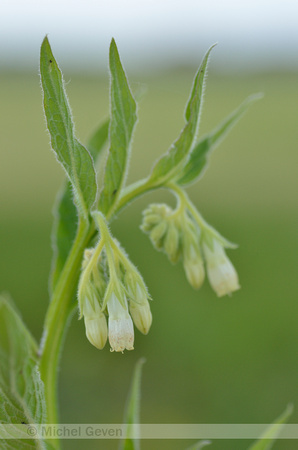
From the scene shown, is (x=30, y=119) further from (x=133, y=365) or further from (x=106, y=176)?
(x=106, y=176)

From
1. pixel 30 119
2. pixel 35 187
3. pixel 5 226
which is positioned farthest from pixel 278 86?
pixel 5 226

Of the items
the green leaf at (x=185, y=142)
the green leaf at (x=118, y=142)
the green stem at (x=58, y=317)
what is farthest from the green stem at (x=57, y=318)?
the green leaf at (x=185, y=142)

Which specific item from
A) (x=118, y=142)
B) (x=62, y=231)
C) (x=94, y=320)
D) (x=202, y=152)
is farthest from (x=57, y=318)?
(x=202, y=152)

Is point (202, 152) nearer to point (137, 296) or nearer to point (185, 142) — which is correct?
point (185, 142)

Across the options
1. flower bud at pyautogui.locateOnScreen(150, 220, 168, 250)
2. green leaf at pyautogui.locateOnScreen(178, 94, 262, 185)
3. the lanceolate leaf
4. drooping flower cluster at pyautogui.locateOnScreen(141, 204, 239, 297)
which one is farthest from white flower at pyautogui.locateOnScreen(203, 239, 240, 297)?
the lanceolate leaf

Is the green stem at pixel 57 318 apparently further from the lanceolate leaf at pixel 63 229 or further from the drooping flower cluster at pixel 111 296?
the lanceolate leaf at pixel 63 229
